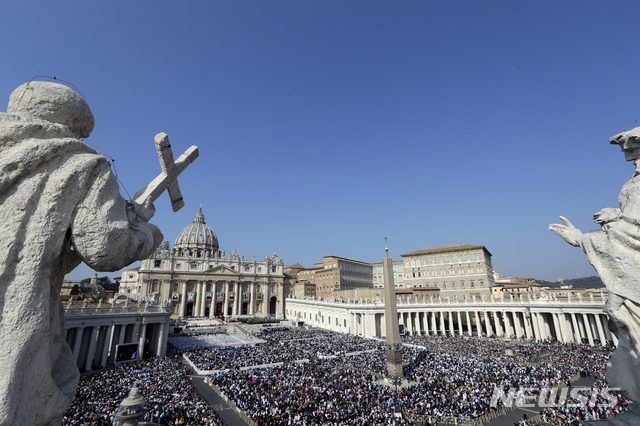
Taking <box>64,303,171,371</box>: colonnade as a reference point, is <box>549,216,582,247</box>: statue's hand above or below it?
above

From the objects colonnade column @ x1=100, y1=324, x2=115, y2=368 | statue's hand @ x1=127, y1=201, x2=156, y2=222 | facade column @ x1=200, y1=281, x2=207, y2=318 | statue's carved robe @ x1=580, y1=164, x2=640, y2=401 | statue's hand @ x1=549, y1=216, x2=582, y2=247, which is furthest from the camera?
facade column @ x1=200, y1=281, x2=207, y2=318

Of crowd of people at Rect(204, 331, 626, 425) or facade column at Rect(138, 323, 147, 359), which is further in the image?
facade column at Rect(138, 323, 147, 359)

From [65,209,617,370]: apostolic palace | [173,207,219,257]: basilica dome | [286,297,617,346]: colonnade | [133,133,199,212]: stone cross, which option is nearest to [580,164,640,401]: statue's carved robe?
[65,209,617,370]: apostolic palace

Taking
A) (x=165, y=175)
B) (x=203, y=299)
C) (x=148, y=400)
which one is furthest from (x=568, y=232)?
(x=203, y=299)

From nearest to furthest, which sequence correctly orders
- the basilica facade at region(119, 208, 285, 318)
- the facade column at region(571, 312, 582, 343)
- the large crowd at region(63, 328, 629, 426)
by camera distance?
the large crowd at region(63, 328, 629, 426) → the facade column at region(571, 312, 582, 343) → the basilica facade at region(119, 208, 285, 318)

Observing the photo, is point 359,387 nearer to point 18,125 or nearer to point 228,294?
point 18,125

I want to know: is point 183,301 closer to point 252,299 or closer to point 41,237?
point 252,299

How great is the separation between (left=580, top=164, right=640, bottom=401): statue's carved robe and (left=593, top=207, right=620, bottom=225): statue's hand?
0.07 meters

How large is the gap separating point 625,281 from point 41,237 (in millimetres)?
6577

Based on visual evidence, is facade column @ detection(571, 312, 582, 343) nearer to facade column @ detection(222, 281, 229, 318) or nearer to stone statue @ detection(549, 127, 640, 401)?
stone statue @ detection(549, 127, 640, 401)

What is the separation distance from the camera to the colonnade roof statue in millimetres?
2100

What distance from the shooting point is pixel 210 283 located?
74.9 metres

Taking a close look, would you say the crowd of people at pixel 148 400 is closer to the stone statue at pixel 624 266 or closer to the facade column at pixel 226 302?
the stone statue at pixel 624 266

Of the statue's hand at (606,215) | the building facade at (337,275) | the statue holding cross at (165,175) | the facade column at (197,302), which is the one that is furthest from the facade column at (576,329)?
the facade column at (197,302)
